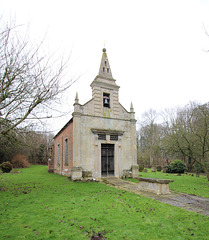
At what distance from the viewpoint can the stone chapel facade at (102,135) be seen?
1424 centimetres

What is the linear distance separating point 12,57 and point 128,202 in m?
7.46

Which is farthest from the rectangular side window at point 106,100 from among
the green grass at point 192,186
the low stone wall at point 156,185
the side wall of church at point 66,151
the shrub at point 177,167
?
the shrub at point 177,167

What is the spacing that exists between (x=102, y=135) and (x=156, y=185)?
694 cm

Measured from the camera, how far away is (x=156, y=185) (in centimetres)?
948

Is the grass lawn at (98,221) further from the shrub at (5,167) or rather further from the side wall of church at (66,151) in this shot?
the shrub at (5,167)

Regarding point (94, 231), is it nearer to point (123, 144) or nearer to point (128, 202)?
point (128, 202)

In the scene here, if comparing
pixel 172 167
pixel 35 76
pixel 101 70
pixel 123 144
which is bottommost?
pixel 172 167

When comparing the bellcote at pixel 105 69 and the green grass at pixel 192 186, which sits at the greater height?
the bellcote at pixel 105 69

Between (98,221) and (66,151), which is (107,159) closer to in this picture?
(66,151)

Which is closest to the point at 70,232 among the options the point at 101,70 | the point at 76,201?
the point at 76,201

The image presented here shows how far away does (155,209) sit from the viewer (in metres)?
6.29

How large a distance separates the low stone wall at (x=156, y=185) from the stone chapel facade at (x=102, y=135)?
16.5 feet

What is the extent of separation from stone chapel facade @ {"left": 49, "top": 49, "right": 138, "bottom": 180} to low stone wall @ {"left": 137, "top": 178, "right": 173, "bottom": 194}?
504cm

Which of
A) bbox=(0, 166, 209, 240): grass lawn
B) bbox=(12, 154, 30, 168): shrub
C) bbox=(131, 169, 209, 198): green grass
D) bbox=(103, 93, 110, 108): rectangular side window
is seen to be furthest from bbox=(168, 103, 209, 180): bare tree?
bbox=(12, 154, 30, 168): shrub
